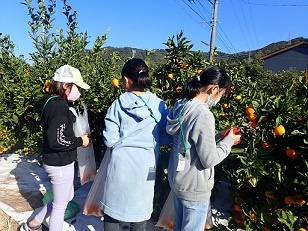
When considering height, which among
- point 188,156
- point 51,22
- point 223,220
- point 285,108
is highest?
point 51,22

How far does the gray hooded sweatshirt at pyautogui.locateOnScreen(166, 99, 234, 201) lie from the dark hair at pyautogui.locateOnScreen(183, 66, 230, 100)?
0.05 m

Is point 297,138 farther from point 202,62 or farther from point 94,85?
point 94,85

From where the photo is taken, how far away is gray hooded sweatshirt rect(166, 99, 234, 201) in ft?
5.60

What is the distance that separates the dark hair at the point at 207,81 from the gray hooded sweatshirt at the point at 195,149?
5 centimetres

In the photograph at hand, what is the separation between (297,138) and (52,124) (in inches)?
64.0

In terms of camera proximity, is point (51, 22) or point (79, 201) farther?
point (51, 22)

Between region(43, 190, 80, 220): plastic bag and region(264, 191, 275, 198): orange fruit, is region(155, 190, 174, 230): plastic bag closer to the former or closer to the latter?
region(264, 191, 275, 198): orange fruit

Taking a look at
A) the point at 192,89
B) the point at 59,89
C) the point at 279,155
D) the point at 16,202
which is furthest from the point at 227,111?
the point at 16,202

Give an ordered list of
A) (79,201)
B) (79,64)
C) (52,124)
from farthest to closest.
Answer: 1. (79,64)
2. (79,201)
3. (52,124)

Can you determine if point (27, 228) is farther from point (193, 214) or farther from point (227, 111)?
point (227, 111)

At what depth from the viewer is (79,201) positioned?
134 inches

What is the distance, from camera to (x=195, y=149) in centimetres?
180

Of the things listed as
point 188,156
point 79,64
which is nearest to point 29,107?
point 79,64

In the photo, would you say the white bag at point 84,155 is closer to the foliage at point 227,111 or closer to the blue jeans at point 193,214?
the foliage at point 227,111
